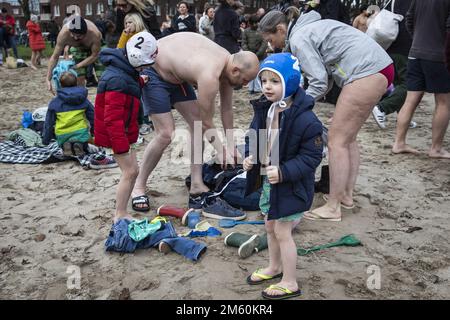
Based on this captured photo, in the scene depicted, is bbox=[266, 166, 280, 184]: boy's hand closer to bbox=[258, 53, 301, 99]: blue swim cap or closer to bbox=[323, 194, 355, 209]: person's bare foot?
bbox=[258, 53, 301, 99]: blue swim cap

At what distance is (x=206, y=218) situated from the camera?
3.75 m

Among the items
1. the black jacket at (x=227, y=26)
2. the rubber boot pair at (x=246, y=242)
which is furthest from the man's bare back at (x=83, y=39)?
the rubber boot pair at (x=246, y=242)

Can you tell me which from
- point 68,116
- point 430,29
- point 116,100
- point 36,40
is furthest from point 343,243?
point 36,40

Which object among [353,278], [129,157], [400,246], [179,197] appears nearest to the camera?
[353,278]

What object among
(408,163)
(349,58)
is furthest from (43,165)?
(408,163)

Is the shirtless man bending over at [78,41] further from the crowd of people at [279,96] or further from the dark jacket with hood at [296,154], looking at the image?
the dark jacket with hood at [296,154]

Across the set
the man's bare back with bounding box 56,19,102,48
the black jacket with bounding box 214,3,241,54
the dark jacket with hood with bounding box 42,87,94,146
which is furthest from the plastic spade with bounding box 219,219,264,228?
the black jacket with bounding box 214,3,241,54

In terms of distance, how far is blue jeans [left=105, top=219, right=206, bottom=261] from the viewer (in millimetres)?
3066

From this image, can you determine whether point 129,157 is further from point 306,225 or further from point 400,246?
point 400,246

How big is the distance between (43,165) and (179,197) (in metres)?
2.05

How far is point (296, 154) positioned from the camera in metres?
2.41

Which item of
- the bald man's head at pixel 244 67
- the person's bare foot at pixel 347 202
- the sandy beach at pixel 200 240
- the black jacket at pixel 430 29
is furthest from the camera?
the black jacket at pixel 430 29

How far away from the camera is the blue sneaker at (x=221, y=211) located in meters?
3.70
